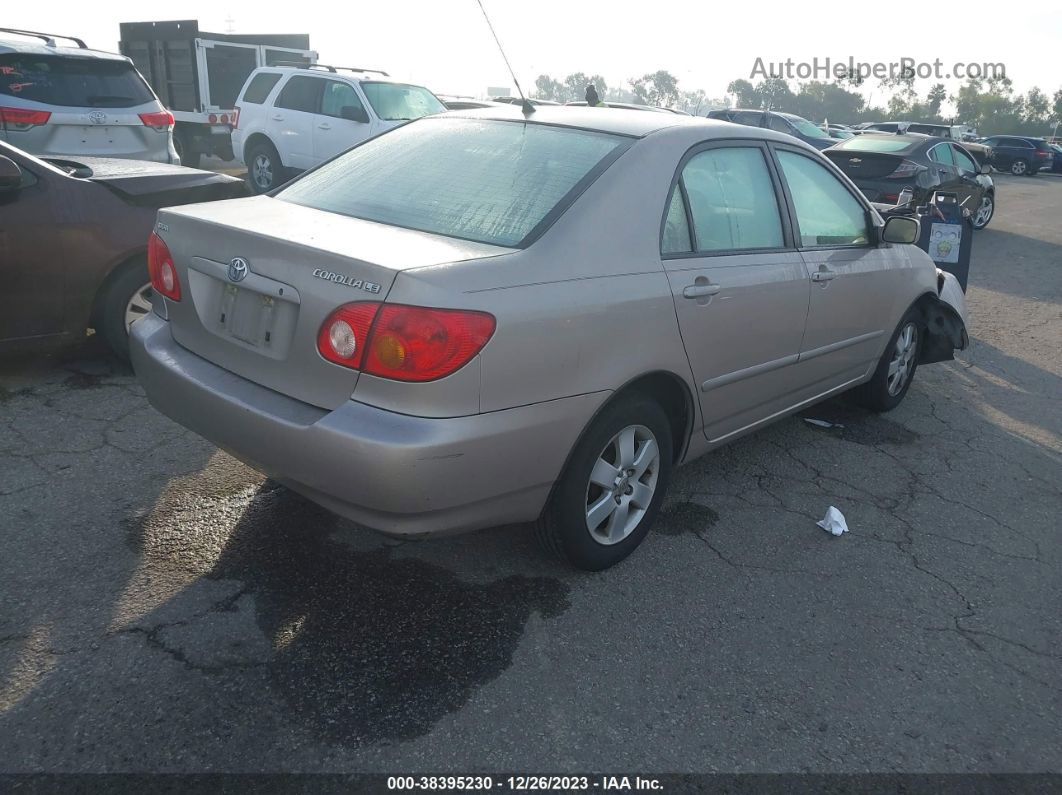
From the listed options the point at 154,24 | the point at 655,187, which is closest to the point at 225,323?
the point at 655,187

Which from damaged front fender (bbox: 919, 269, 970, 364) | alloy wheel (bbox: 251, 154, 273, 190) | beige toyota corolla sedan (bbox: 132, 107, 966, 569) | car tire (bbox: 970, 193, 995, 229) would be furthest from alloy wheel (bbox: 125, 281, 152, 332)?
car tire (bbox: 970, 193, 995, 229)

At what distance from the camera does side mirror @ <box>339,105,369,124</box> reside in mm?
12414

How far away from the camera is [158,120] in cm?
873

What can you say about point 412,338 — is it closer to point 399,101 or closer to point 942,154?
point 399,101

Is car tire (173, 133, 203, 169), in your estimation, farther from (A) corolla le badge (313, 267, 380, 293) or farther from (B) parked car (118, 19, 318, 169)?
(A) corolla le badge (313, 267, 380, 293)

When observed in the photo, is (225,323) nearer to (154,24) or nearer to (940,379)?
(940,379)

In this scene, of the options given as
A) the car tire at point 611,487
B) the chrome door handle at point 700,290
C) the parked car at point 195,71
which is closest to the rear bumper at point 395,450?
the car tire at point 611,487

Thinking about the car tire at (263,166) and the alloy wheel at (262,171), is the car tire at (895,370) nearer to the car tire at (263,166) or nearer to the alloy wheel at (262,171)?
the car tire at (263,166)

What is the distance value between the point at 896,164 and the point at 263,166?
31.1ft

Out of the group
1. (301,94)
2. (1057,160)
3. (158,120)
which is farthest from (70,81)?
(1057,160)

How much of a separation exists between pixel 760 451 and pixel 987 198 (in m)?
13.2

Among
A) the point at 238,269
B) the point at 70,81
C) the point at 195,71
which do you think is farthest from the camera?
the point at 195,71

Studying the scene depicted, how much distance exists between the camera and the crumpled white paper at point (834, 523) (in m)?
3.84

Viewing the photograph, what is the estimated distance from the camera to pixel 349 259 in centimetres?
261
